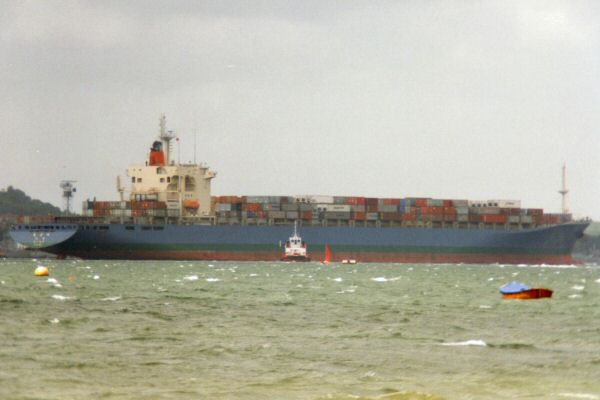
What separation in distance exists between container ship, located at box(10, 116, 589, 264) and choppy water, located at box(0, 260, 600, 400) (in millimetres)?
80043

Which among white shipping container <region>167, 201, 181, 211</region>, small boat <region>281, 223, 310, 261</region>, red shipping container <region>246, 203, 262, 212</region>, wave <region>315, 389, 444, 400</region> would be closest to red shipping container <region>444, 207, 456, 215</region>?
small boat <region>281, 223, 310, 261</region>

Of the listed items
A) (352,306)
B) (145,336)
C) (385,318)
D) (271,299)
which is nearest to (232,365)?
(145,336)

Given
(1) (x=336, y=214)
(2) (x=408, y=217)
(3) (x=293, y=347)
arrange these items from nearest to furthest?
(3) (x=293, y=347) < (2) (x=408, y=217) < (1) (x=336, y=214)

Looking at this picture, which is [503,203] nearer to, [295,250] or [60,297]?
[295,250]

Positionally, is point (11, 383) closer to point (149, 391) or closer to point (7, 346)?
point (149, 391)

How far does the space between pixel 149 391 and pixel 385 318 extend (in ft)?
66.5

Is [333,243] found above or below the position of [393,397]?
above

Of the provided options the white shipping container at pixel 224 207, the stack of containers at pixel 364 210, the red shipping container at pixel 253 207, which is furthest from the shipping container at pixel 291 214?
the white shipping container at pixel 224 207

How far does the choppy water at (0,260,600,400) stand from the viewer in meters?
23.6

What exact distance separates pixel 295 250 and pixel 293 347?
347 ft

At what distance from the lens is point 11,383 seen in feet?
76.7

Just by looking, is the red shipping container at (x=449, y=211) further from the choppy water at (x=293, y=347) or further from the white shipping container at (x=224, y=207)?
the choppy water at (x=293, y=347)

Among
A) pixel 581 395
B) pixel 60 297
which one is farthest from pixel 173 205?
pixel 581 395

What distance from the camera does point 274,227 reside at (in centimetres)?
13750
